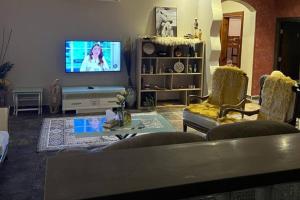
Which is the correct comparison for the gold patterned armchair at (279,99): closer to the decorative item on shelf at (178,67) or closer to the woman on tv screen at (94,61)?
the decorative item on shelf at (178,67)

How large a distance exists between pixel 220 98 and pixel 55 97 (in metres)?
3.18

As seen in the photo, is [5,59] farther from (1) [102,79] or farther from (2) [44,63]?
(1) [102,79]

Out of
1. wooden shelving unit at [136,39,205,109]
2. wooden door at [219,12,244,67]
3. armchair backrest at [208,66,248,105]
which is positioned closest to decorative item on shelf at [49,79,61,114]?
wooden shelving unit at [136,39,205,109]

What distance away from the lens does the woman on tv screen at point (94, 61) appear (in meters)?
6.52

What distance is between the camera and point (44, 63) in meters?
6.55

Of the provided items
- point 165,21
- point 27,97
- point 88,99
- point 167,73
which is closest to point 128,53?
point 167,73

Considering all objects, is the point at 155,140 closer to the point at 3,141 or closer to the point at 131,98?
the point at 3,141

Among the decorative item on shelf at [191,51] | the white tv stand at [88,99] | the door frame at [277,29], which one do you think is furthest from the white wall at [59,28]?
the door frame at [277,29]

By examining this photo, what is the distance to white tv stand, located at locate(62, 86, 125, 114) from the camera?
6.27 metres

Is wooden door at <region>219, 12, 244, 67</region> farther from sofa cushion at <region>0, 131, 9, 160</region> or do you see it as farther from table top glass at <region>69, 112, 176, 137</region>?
sofa cushion at <region>0, 131, 9, 160</region>

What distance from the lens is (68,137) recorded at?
4875 mm

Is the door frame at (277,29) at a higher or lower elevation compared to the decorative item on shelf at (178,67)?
higher

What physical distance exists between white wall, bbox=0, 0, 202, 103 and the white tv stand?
47cm

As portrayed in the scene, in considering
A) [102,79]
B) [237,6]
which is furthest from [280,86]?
[237,6]
